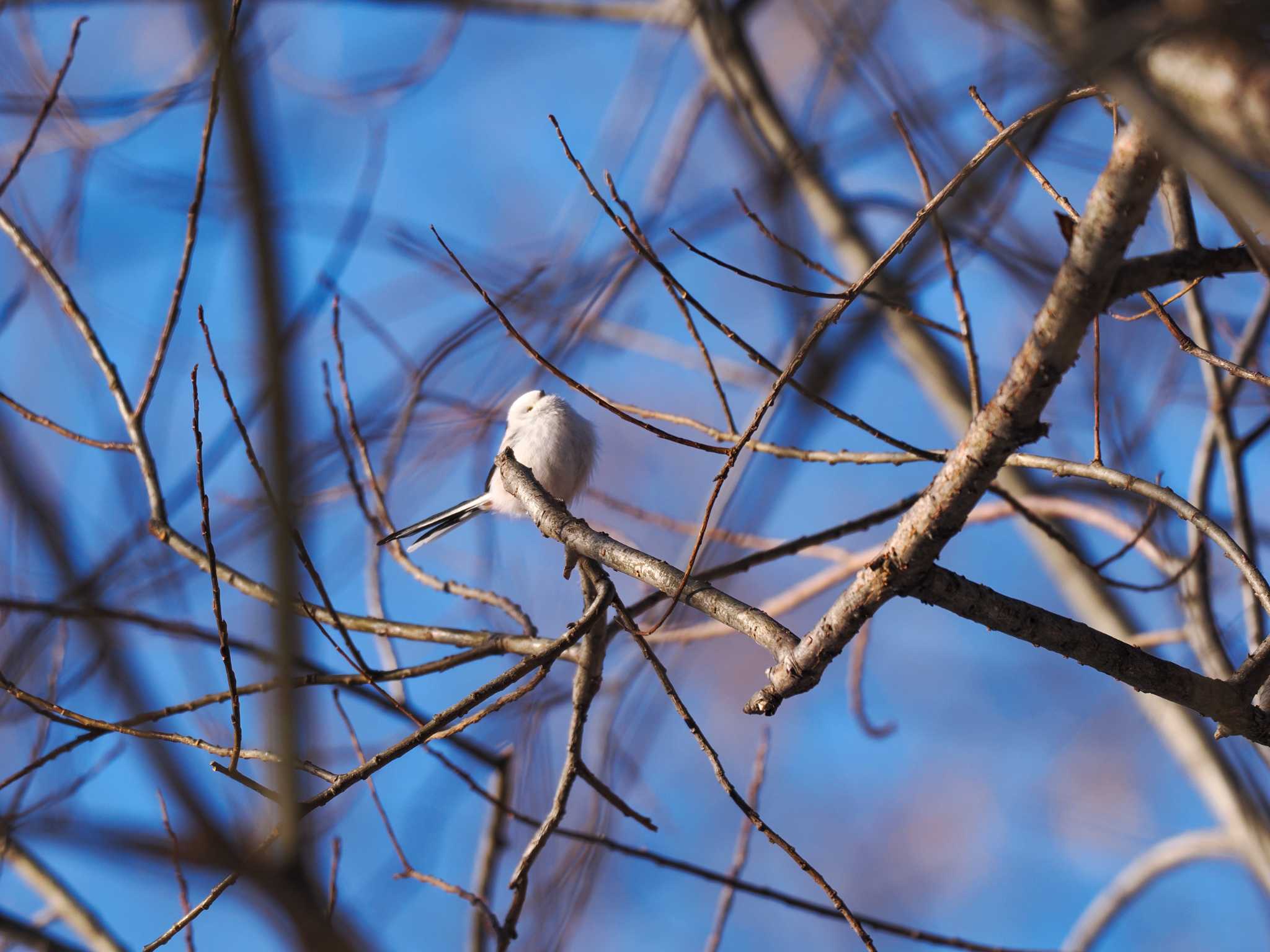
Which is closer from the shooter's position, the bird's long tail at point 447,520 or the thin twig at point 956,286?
the thin twig at point 956,286

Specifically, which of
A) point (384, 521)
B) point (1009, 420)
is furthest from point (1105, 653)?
point (384, 521)

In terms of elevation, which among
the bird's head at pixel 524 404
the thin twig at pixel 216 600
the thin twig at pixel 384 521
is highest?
the bird's head at pixel 524 404

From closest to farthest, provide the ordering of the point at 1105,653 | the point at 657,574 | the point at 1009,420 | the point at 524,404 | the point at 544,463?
the point at 1009,420
the point at 1105,653
the point at 657,574
the point at 544,463
the point at 524,404

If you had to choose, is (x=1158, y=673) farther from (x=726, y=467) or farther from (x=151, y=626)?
(x=151, y=626)

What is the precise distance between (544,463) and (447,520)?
0.39 metres

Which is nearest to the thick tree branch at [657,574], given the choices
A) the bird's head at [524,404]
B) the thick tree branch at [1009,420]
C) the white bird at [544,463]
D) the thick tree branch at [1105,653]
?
Result: the thick tree branch at [1009,420]

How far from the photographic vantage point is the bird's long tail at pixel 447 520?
11.2 ft

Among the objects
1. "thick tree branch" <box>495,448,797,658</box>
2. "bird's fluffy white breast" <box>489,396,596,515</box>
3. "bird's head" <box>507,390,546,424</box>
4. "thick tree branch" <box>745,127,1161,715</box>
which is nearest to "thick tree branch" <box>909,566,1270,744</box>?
"thick tree branch" <box>745,127,1161,715</box>

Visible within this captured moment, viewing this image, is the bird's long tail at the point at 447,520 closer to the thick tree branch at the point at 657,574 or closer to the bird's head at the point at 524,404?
the bird's head at the point at 524,404

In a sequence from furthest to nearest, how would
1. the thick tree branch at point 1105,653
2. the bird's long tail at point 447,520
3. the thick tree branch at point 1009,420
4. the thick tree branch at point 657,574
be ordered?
1. the bird's long tail at point 447,520
2. the thick tree branch at point 657,574
3. the thick tree branch at point 1105,653
4. the thick tree branch at point 1009,420

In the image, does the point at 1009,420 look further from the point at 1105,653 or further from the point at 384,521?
the point at 384,521

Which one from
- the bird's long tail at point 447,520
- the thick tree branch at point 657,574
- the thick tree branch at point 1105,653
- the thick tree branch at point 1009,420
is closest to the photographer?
the thick tree branch at point 1009,420

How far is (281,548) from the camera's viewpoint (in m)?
0.82

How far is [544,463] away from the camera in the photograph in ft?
11.3
